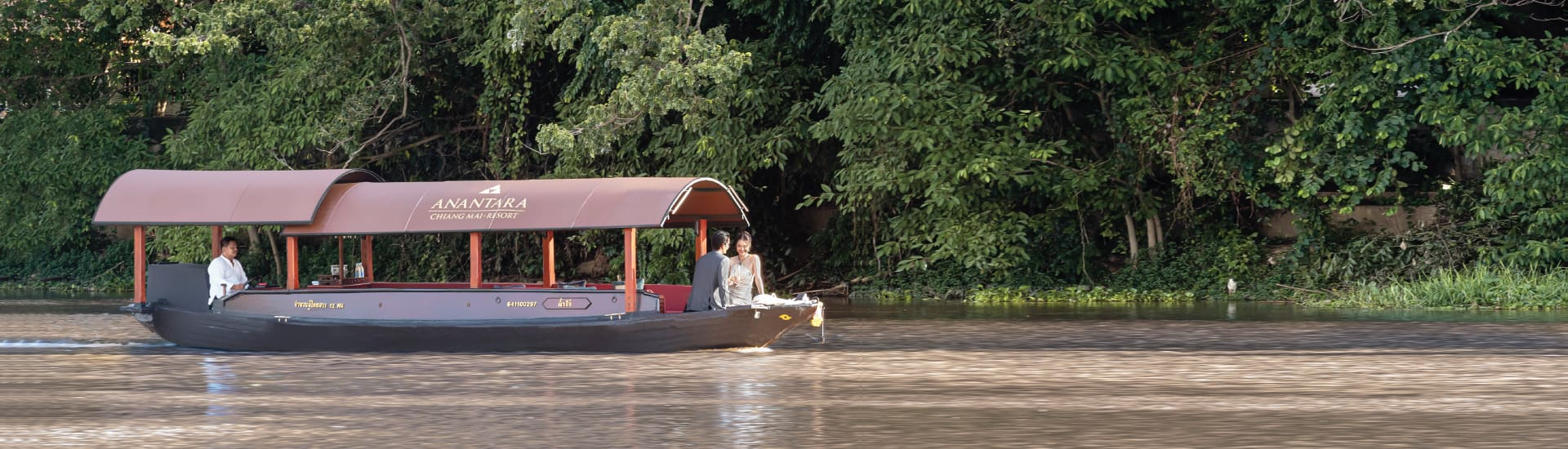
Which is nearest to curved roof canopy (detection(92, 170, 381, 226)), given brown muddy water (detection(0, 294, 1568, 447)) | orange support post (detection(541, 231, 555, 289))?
brown muddy water (detection(0, 294, 1568, 447))

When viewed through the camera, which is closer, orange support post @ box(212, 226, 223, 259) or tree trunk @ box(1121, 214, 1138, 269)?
orange support post @ box(212, 226, 223, 259)

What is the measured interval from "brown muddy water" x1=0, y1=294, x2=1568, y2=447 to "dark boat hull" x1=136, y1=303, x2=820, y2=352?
0.21m

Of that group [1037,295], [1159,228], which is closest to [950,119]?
[1037,295]

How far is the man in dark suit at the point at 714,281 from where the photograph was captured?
57.5ft

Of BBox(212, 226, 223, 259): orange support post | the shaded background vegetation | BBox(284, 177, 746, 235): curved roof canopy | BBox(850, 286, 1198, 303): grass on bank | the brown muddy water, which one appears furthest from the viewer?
BBox(850, 286, 1198, 303): grass on bank

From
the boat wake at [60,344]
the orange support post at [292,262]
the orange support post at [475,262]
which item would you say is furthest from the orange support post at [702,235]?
the boat wake at [60,344]

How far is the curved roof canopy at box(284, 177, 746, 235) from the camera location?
17734 millimetres

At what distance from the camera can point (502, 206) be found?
59.4ft

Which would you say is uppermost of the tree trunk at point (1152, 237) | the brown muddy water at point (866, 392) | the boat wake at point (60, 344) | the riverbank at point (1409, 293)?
the tree trunk at point (1152, 237)

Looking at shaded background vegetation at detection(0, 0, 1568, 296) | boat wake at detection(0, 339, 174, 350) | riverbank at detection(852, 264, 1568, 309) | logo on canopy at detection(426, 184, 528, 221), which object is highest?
shaded background vegetation at detection(0, 0, 1568, 296)

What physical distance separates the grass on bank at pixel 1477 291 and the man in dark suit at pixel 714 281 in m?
11.6

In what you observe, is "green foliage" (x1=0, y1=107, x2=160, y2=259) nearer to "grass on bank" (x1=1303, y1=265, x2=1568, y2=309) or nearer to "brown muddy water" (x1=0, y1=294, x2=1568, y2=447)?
"brown muddy water" (x1=0, y1=294, x2=1568, y2=447)

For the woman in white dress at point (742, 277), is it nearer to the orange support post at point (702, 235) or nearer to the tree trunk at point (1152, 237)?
the orange support post at point (702, 235)

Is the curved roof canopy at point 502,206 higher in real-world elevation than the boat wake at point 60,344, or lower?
higher
